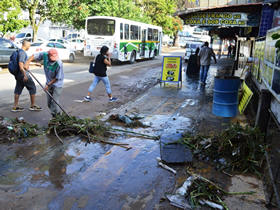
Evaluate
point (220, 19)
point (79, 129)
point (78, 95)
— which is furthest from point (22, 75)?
point (220, 19)

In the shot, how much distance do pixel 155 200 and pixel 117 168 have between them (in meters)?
1.02

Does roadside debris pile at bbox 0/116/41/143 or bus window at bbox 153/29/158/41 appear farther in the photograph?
bus window at bbox 153/29/158/41

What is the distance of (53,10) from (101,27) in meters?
4.25

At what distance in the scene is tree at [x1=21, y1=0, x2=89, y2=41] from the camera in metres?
20.3

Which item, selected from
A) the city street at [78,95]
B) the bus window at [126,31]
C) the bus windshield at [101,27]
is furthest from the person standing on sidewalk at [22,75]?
the bus window at [126,31]

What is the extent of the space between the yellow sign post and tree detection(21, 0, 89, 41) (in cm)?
1197

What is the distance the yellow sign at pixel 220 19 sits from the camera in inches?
385

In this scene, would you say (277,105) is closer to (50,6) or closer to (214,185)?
(214,185)

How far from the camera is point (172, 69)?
38.1 feet

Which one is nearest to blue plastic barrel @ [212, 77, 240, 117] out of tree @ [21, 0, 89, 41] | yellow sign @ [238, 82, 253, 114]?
yellow sign @ [238, 82, 253, 114]

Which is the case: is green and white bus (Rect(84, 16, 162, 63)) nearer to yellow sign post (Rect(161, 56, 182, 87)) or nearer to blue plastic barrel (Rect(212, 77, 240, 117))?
yellow sign post (Rect(161, 56, 182, 87))

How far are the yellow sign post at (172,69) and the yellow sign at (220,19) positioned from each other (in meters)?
1.89

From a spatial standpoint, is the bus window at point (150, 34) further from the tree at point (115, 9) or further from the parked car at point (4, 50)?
the parked car at point (4, 50)

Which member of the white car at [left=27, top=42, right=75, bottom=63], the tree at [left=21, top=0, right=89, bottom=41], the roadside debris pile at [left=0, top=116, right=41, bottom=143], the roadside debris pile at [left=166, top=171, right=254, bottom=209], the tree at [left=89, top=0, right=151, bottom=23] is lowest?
the roadside debris pile at [left=166, top=171, right=254, bottom=209]
